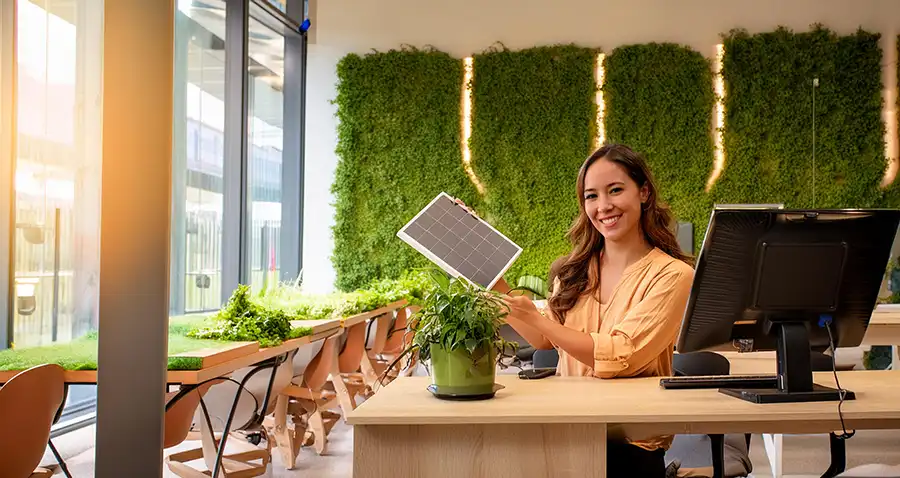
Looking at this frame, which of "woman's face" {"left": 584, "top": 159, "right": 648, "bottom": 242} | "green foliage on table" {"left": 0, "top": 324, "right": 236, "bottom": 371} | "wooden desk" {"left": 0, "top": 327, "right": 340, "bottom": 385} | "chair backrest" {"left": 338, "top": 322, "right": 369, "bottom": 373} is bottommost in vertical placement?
"chair backrest" {"left": 338, "top": 322, "right": 369, "bottom": 373}

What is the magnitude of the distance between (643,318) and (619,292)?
181 mm

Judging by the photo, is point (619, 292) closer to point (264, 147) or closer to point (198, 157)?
point (198, 157)

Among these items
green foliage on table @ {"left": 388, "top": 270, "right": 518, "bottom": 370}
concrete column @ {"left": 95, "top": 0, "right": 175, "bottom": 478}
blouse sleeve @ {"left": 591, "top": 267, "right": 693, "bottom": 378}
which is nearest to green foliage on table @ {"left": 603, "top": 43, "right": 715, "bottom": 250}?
blouse sleeve @ {"left": 591, "top": 267, "right": 693, "bottom": 378}

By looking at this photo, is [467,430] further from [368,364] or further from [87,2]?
[87,2]

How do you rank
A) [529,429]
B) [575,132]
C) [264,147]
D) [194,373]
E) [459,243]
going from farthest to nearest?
[575,132] < [264,147] < [194,373] < [459,243] < [529,429]

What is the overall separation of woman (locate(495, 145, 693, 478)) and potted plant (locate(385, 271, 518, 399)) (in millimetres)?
160

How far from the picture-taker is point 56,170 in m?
5.27

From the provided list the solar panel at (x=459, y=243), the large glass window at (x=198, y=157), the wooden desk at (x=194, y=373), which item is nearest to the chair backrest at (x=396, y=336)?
the large glass window at (x=198, y=157)

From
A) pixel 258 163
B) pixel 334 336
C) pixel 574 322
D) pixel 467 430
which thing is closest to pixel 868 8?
pixel 258 163

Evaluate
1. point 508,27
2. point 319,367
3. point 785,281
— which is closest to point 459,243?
point 785,281

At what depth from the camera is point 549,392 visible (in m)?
2.23

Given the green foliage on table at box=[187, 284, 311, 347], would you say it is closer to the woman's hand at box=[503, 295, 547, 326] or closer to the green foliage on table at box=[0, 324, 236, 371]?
the green foliage on table at box=[0, 324, 236, 371]

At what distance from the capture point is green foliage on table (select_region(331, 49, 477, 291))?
9.34 metres

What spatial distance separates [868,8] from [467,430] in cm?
870
